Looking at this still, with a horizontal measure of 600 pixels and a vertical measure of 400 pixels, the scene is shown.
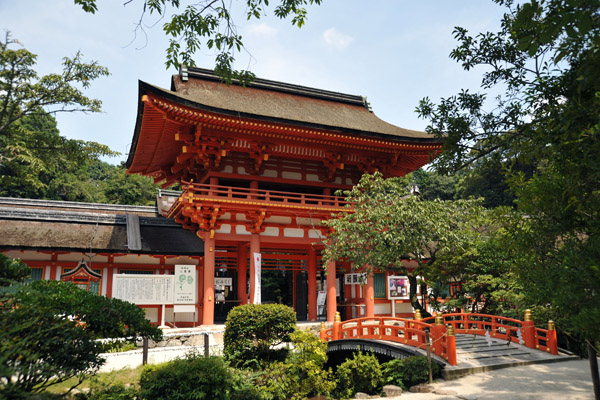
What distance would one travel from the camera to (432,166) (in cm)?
647

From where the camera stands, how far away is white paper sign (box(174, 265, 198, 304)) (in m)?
14.2

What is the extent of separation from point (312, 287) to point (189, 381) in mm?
11020

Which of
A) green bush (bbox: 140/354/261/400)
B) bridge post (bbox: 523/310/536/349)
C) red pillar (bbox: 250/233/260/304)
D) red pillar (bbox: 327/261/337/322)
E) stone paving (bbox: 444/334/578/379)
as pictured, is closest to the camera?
green bush (bbox: 140/354/261/400)

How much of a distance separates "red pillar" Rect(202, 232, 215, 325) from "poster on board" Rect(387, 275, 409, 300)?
793 cm

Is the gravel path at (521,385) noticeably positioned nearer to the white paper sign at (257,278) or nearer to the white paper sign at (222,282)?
the white paper sign at (257,278)

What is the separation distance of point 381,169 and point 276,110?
17.4 feet

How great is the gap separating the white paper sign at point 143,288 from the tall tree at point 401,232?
563 centimetres

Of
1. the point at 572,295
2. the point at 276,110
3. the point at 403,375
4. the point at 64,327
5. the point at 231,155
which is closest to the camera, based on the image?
the point at 572,295

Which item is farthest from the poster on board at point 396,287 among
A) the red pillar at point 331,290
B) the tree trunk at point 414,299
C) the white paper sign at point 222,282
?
the white paper sign at point 222,282

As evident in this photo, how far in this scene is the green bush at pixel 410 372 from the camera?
10.1 m

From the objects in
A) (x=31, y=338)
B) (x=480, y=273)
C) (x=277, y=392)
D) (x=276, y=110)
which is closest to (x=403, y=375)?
(x=277, y=392)

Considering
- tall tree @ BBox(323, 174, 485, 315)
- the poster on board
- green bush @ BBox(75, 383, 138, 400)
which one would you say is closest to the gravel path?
tall tree @ BBox(323, 174, 485, 315)

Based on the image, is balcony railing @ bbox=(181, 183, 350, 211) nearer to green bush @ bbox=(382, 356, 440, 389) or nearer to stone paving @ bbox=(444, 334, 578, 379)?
stone paving @ bbox=(444, 334, 578, 379)

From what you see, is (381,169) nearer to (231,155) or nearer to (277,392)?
(231,155)
